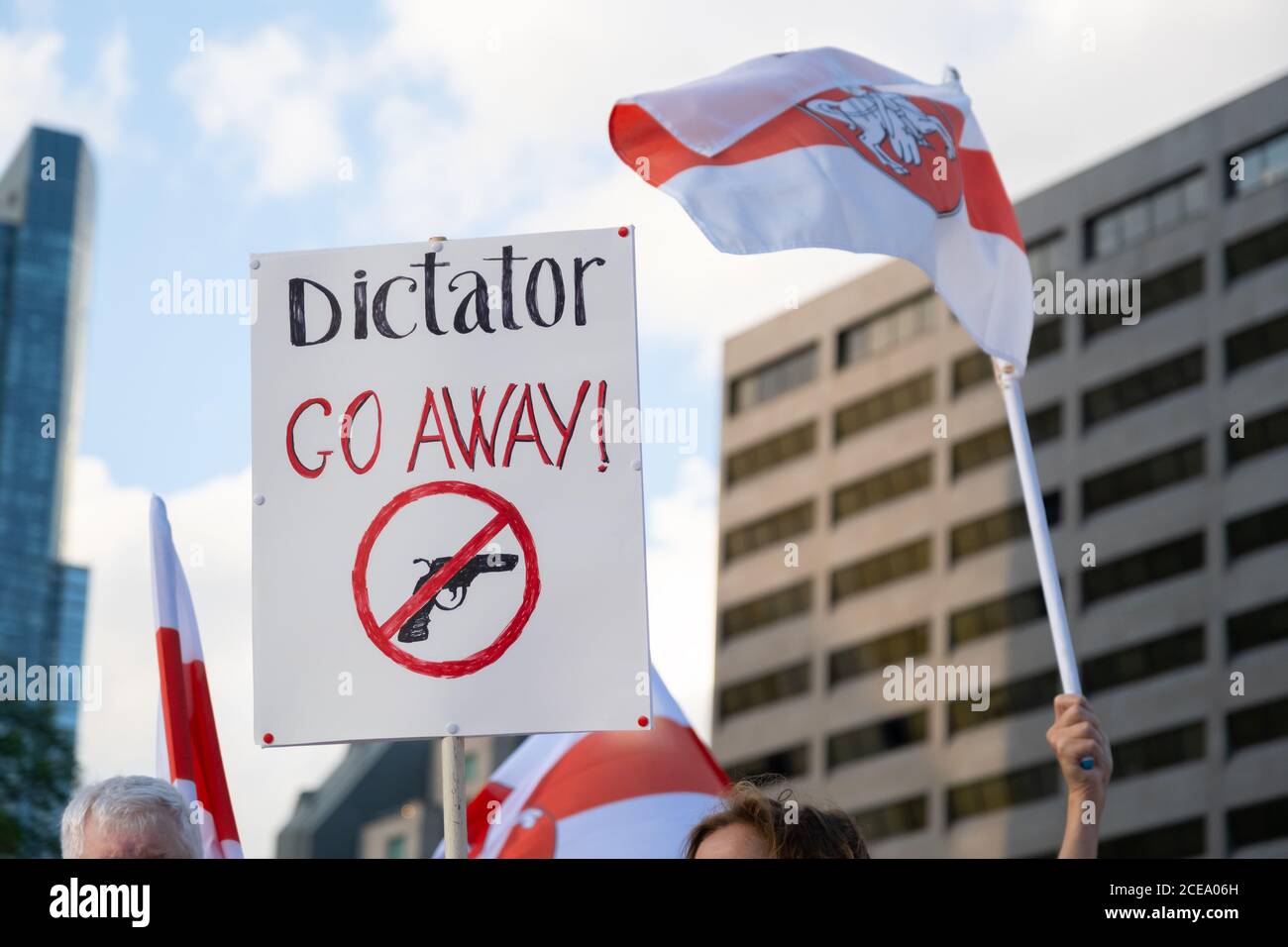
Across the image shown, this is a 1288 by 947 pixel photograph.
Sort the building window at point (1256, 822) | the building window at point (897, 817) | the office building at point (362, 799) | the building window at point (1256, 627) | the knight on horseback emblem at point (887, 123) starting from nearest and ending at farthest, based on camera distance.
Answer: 1. the knight on horseback emblem at point (887, 123)
2. the building window at point (1256, 822)
3. the building window at point (1256, 627)
4. the building window at point (897, 817)
5. the office building at point (362, 799)

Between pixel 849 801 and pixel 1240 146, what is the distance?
81.0 ft

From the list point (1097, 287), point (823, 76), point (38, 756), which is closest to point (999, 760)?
point (1097, 287)

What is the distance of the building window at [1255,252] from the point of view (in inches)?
2625

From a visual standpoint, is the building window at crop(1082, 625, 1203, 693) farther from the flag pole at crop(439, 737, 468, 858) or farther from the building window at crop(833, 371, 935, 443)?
the flag pole at crop(439, 737, 468, 858)

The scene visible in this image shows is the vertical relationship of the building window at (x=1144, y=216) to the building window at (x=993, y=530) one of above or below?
above

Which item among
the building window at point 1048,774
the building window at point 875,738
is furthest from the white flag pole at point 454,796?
the building window at point 875,738

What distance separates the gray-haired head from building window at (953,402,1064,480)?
68998 millimetres

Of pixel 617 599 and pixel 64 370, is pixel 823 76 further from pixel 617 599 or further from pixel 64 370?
pixel 64 370

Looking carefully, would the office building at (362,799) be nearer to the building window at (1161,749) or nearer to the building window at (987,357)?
the building window at (987,357)

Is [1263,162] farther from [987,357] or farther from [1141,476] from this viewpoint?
[987,357]

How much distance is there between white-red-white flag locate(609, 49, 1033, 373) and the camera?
24.0 ft

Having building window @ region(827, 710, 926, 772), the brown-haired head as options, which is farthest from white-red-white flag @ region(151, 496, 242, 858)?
building window @ region(827, 710, 926, 772)

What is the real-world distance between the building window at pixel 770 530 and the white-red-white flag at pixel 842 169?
74.5 metres

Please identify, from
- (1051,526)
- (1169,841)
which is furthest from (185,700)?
(1051,526)
